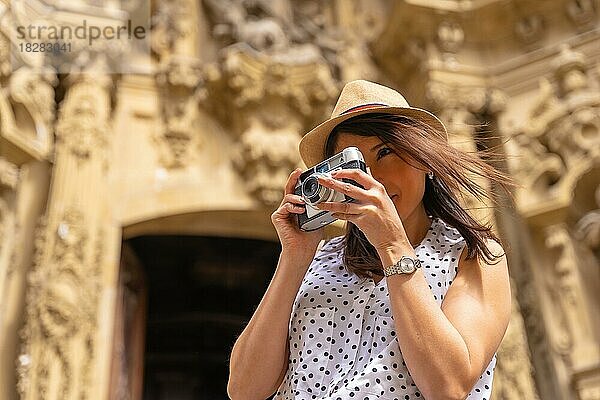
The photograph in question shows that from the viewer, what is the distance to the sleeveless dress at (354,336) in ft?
2.99

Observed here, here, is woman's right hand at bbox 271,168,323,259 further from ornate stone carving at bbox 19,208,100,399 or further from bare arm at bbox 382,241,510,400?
ornate stone carving at bbox 19,208,100,399

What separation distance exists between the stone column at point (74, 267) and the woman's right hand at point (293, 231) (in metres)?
2.62

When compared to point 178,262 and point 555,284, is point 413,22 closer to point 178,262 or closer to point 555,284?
point 555,284

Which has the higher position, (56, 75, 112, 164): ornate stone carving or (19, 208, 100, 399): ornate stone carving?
(56, 75, 112, 164): ornate stone carving

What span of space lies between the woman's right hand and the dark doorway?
4.17 meters

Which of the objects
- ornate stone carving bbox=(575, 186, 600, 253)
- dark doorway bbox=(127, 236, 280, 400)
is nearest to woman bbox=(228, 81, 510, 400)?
ornate stone carving bbox=(575, 186, 600, 253)

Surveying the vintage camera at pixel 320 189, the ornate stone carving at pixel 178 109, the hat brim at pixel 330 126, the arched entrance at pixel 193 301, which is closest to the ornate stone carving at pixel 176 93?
Answer: the ornate stone carving at pixel 178 109

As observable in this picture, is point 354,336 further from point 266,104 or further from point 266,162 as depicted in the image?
point 266,104

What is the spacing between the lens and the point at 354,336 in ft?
3.28

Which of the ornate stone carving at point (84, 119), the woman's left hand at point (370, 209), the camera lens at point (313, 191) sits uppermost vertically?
the ornate stone carving at point (84, 119)

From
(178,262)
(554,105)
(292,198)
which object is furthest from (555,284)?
(292,198)

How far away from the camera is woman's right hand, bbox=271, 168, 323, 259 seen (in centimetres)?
103

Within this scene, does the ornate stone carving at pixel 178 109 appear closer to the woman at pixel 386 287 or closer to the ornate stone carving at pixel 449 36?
the ornate stone carving at pixel 449 36

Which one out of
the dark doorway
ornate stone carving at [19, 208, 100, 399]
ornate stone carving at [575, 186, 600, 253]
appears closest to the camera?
ornate stone carving at [19, 208, 100, 399]
